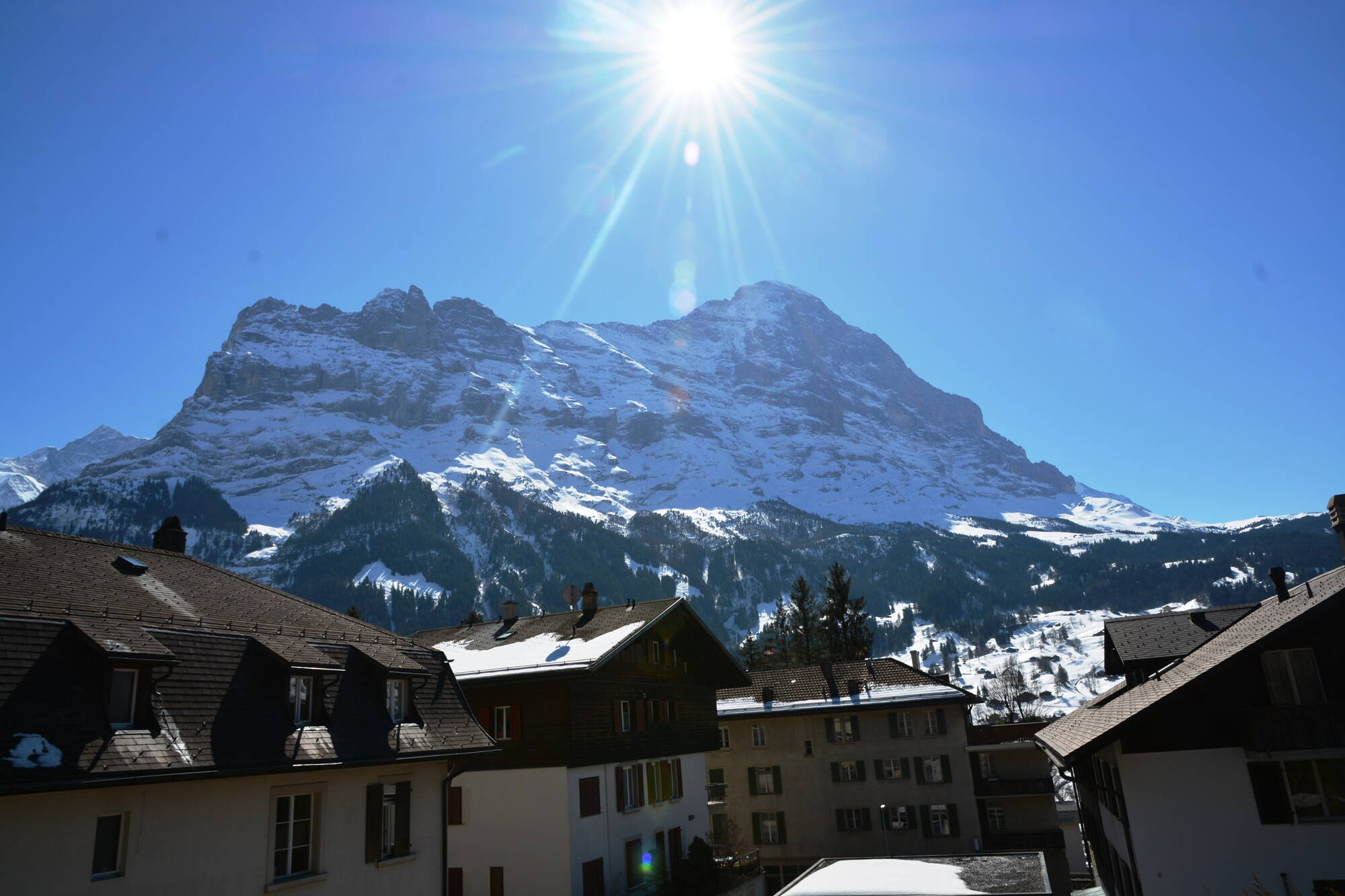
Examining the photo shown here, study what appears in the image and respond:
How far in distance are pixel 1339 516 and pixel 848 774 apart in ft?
107

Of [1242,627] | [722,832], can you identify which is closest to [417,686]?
[1242,627]

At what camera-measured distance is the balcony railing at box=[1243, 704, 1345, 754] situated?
1792 cm

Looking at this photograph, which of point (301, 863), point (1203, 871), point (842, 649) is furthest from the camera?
point (842, 649)

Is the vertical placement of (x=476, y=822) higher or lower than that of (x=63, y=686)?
lower

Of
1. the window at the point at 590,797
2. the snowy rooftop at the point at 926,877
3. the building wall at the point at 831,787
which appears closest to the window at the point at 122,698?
the snowy rooftop at the point at 926,877

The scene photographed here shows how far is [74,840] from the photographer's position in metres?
13.1

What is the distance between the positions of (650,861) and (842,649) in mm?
56574

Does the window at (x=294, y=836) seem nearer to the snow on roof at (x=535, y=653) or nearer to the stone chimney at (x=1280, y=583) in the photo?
the snow on roof at (x=535, y=653)

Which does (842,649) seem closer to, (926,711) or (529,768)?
(926,711)

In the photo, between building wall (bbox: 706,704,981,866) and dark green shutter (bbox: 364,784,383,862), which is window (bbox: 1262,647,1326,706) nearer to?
dark green shutter (bbox: 364,784,383,862)

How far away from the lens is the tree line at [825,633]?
86250 mm

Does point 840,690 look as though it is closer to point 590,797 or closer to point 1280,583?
point 590,797

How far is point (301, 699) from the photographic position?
17.3 meters

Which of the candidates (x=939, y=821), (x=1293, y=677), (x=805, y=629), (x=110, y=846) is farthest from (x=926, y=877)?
(x=805, y=629)
